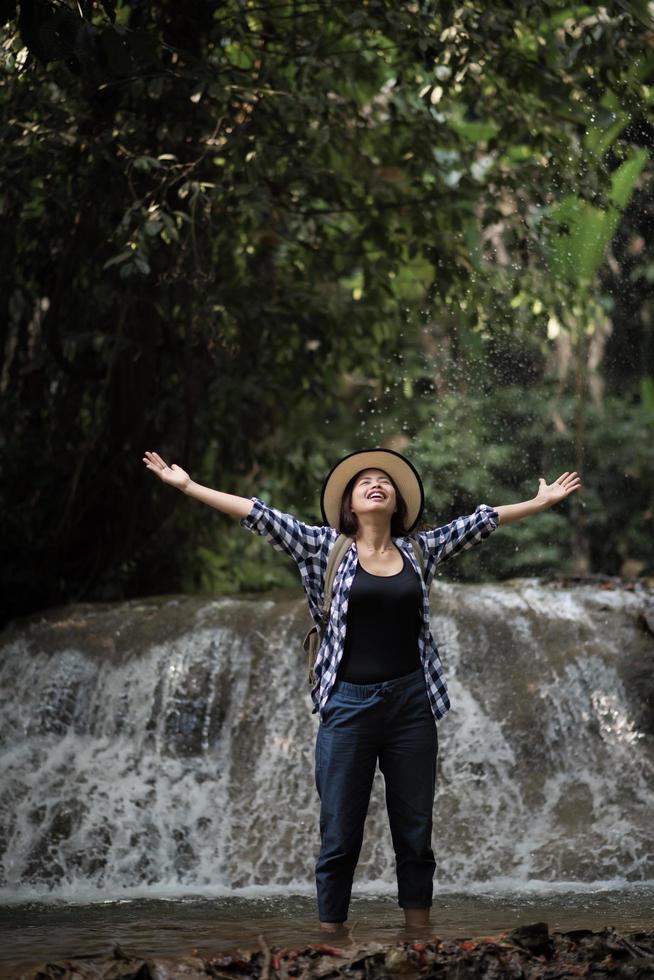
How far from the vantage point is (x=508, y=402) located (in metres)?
15.5

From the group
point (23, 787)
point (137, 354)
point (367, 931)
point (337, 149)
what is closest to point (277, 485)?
point (137, 354)

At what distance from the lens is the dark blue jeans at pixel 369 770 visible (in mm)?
4406

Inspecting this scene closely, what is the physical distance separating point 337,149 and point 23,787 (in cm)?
554

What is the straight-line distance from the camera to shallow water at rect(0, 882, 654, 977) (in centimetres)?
466

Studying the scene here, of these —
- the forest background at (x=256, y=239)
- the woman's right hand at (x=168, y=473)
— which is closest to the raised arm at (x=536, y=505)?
the woman's right hand at (x=168, y=473)

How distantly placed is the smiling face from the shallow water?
1411 millimetres

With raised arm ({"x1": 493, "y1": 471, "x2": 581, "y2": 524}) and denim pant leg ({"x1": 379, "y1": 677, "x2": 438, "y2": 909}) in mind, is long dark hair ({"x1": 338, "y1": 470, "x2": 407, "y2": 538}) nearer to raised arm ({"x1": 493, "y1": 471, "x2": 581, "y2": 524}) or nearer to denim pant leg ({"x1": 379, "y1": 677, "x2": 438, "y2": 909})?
raised arm ({"x1": 493, "y1": 471, "x2": 581, "y2": 524})

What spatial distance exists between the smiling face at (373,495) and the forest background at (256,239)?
396cm

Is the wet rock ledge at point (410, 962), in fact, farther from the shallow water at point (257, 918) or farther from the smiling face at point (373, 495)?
the smiling face at point (373, 495)

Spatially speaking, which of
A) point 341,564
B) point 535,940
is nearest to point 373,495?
point 341,564

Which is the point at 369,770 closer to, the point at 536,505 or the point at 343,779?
the point at 343,779

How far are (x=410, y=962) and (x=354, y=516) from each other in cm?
150

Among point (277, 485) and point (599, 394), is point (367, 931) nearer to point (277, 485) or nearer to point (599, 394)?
point (277, 485)

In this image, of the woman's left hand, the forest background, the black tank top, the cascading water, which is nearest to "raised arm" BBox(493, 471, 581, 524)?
the woman's left hand
